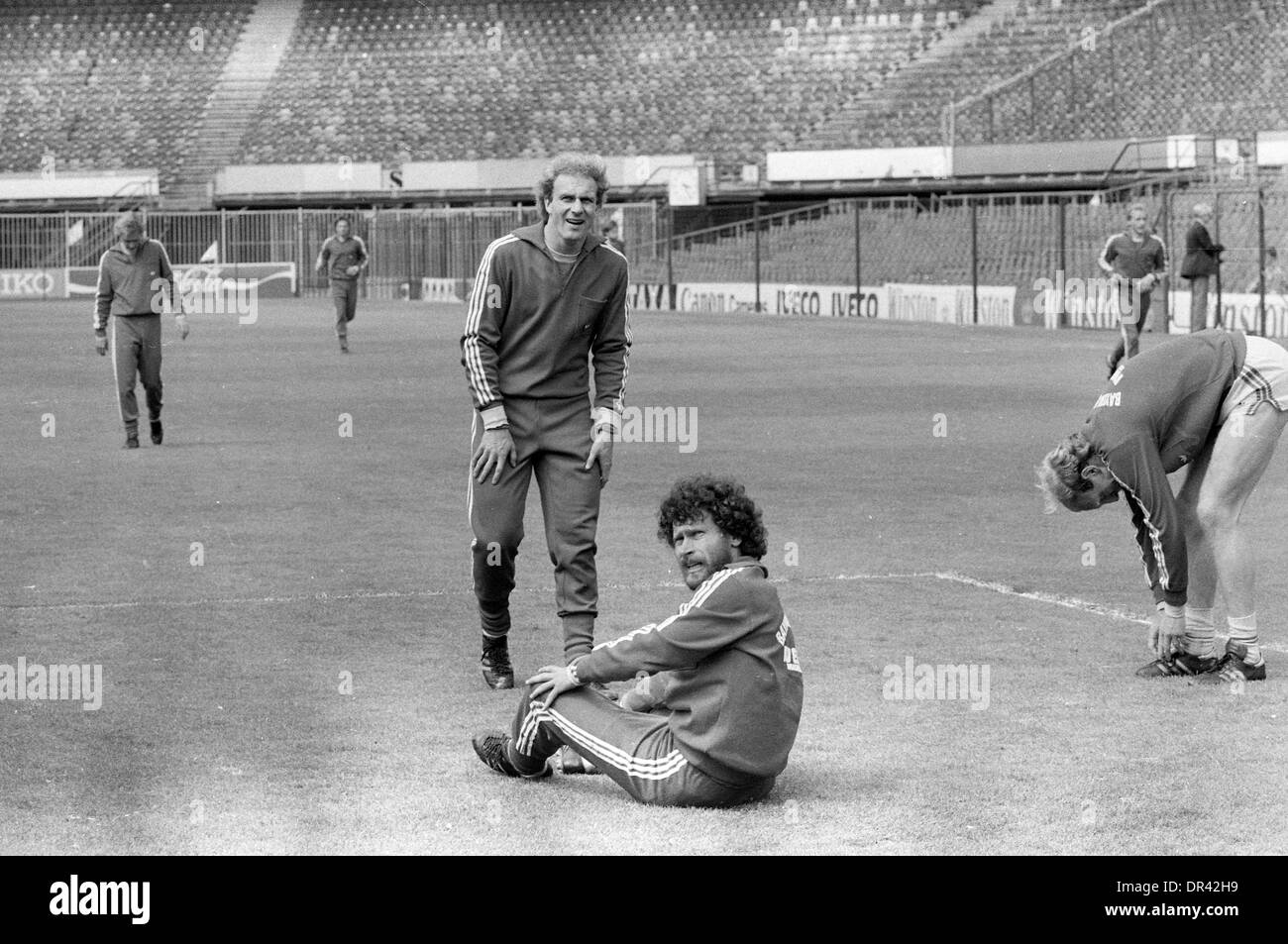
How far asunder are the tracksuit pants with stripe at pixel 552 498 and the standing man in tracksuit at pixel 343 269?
23102mm

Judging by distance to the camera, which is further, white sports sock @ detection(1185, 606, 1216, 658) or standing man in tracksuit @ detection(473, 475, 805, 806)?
white sports sock @ detection(1185, 606, 1216, 658)

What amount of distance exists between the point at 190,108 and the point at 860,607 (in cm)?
5343

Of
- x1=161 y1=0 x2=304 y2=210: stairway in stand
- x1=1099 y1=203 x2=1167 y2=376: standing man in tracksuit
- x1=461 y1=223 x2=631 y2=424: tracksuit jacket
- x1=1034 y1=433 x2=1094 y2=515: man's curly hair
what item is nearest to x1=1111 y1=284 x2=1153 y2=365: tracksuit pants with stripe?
x1=1099 y1=203 x2=1167 y2=376: standing man in tracksuit

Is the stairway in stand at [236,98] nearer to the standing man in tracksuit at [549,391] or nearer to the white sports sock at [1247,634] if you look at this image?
the standing man in tracksuit at [549,391]

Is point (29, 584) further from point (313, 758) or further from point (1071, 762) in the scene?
point (1071, 762)

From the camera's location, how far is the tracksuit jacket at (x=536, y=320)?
7.94 m

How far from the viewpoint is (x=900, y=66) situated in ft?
179

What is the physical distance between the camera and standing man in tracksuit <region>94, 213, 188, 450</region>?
17766 mm

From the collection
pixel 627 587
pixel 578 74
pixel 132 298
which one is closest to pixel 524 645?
pixel 627 587

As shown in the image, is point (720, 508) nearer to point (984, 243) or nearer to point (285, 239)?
point (984, 243)

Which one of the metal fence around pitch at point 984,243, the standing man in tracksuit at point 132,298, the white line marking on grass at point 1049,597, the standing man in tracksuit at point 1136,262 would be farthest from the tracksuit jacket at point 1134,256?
the white line marking on grass at point 1049,597

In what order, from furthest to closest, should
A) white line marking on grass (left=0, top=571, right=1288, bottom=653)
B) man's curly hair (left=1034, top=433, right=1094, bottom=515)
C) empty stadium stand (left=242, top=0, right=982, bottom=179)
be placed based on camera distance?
empty stadium stand (left=242, top=0, right=982, bottom=179) < white line marking on grass (left=0, top=571, right=1288, bottom=653) < man's curly hair (left=1034, top=433, right=1094, bottom=515)

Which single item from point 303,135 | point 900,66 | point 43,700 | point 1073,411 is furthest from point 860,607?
point 303,135

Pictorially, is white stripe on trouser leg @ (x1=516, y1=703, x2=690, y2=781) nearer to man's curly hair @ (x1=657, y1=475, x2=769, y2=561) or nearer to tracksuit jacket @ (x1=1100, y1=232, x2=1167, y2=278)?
man's curly hair @ (x1=657, y1=475, x2=769, y2=561)
